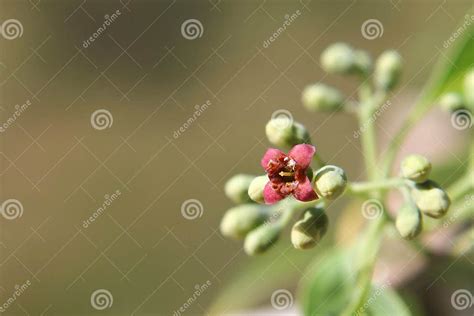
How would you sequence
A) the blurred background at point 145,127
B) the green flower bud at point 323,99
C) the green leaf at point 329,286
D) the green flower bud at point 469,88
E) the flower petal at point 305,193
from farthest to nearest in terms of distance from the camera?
the blurred background at point 145,127
the green flower bud at point 323,99
the green flower bud at point 469,88
the green leaf at point 329,286
the flower petal at point 305,193

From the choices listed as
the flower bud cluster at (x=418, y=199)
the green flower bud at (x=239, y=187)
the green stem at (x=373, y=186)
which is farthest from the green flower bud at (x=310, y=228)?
the green flower bud at (x=239, y=187)

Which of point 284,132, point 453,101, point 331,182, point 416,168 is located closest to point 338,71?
point 453,101

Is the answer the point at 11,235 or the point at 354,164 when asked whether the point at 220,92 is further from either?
the point at 11,235

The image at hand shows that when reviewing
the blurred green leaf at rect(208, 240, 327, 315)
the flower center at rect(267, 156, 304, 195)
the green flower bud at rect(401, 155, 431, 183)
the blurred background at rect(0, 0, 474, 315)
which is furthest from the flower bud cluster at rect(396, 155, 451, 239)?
the blurred background at rect(0, 0, 474, 315)

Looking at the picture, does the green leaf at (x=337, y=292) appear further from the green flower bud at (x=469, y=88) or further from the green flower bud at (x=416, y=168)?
the green flower bud at (x=469, y=88)

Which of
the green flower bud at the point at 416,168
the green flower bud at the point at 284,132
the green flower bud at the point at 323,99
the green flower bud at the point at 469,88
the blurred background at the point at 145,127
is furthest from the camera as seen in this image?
the blurred background at the point at 145,127

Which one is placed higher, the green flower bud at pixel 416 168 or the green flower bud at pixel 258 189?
the green flower bud at pixel 416 168

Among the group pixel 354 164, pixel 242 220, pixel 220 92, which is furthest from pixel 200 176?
pixel 242 220
